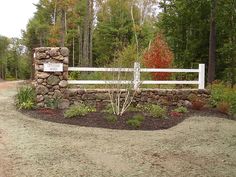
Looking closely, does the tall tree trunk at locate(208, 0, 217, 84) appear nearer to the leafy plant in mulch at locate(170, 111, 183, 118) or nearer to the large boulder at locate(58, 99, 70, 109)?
the leafy plant in mulch at locate(170, 111, 183, 118)

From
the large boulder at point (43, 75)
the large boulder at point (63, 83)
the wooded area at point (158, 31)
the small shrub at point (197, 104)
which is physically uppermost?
the wooded area at point (158, 31)

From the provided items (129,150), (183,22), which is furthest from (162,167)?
(183,22)

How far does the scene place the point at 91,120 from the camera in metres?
10.3

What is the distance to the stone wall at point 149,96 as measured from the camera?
12.4 meters

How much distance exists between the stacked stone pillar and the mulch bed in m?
0.52

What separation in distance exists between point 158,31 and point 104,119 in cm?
1755

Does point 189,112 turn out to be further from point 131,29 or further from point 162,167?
point 131,29

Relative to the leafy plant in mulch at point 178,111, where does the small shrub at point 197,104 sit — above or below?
above

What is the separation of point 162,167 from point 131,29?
31697 mm

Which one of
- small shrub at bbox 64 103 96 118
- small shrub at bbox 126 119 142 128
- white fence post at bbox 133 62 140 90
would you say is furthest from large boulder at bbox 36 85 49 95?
small shrub at bbox 126 119 142 128

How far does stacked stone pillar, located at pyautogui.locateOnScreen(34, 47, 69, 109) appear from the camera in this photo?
12188mm

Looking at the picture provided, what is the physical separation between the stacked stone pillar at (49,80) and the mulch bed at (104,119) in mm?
520

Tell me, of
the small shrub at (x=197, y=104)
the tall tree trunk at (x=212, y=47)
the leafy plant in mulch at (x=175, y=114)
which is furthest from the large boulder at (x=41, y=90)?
the tall tree trunk at (x=212, y=47)

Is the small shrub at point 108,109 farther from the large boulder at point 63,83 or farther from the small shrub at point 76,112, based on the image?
the large boulder at point 63,83
